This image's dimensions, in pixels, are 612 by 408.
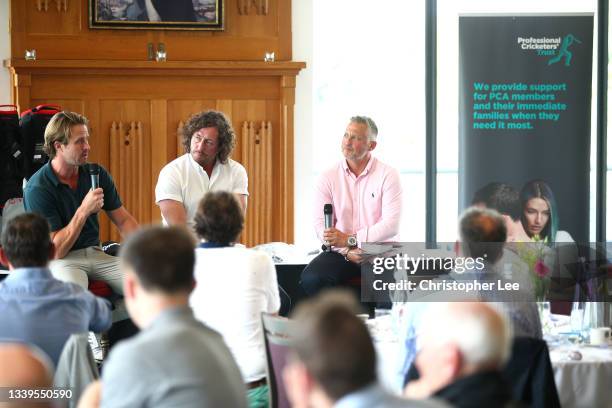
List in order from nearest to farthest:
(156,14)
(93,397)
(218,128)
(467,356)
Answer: (467,356) < (93,397) < (218,128) < (156,14)

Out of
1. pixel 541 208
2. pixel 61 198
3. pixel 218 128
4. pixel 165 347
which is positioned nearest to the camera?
pixel 165 347

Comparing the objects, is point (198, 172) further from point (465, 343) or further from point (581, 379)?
point (465, 343)

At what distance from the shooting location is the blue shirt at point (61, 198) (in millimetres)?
5070

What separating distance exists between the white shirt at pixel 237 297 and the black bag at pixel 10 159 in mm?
3307

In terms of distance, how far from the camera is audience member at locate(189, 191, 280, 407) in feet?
11.6

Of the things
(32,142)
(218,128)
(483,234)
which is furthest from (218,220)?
(32,142)

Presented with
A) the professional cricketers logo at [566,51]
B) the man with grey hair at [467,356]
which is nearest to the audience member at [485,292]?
the man with grey hair at [467,356]

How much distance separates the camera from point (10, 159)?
6.50m

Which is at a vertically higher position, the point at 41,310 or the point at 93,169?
the point at 93,169

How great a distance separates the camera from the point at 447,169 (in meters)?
8.05

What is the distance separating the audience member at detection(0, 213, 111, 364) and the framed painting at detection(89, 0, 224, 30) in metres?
4.19

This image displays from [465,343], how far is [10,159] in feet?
16.3

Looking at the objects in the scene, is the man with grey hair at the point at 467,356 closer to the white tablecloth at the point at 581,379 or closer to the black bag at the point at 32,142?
the white tablecloth at the point at 581,379

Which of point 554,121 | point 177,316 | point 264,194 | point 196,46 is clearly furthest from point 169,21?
point 177,316
